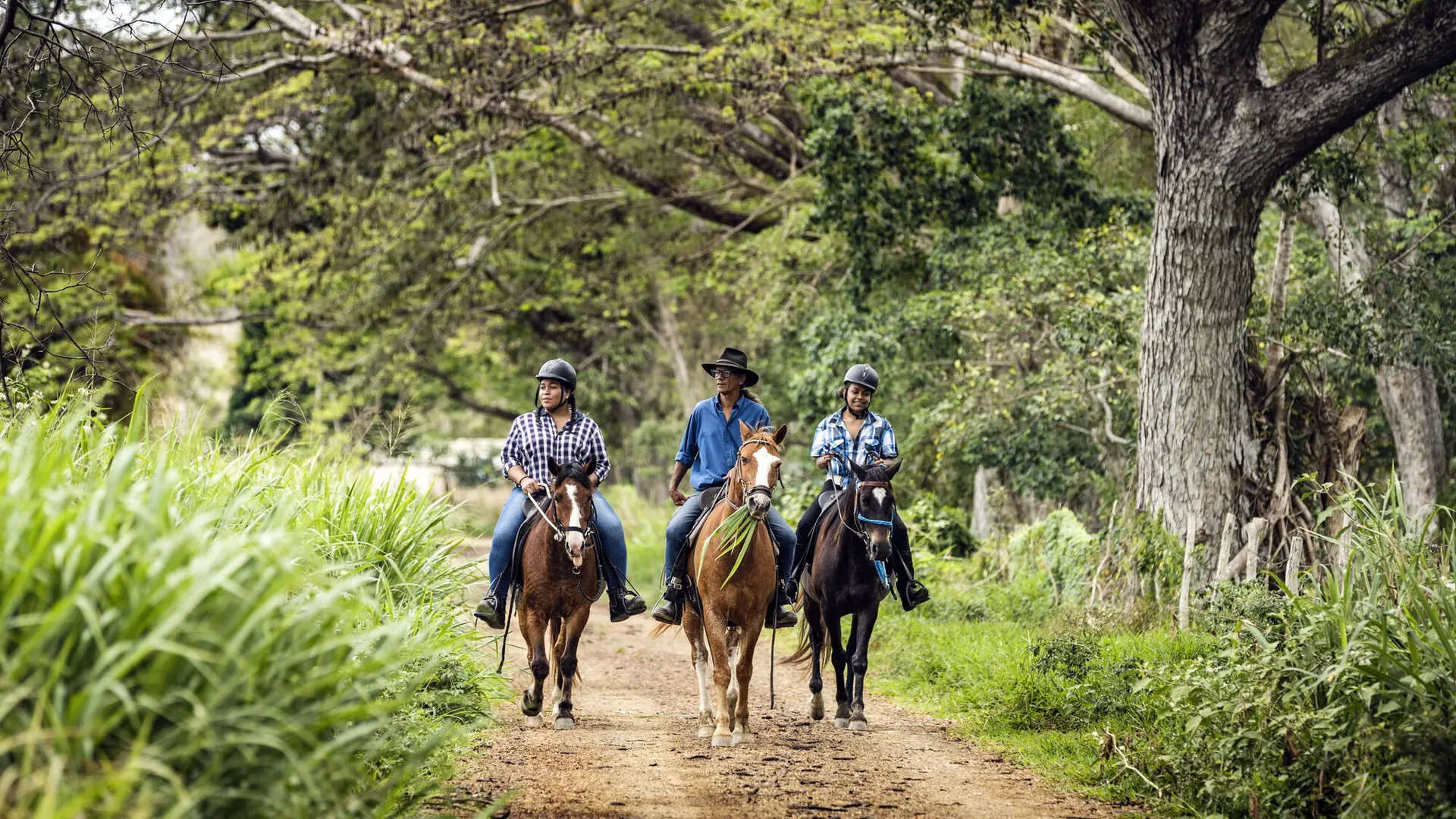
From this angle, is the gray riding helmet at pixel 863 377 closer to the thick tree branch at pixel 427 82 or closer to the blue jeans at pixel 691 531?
the blue jeans at pixel 691 531

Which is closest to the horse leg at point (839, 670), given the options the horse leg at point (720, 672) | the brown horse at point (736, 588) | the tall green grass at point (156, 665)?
the brown horse at point (736, 588)

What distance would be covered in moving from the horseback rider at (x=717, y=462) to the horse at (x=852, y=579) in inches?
11.8

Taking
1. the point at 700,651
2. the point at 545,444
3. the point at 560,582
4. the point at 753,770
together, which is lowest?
the point at 753,770

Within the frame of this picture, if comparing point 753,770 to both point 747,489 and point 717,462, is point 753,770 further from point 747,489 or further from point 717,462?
point 717,462

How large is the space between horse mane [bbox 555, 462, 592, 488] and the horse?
1885 millimetres

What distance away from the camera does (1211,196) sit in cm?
1080

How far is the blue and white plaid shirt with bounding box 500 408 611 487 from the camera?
30.3 feet

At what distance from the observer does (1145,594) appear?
35.4 ft

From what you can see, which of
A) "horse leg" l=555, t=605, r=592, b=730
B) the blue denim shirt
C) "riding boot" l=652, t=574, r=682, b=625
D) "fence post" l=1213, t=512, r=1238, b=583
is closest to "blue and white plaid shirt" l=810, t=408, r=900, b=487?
the blue denim shirt

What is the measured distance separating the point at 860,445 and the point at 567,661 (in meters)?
2.71

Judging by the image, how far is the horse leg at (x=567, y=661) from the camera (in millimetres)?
8836

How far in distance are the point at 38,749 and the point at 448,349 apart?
1145 inches

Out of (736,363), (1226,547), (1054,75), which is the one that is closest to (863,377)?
(736,363)

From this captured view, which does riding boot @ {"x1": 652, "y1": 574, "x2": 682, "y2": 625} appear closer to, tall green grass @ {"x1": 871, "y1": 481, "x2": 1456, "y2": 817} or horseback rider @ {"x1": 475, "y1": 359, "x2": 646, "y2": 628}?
horseback rider @ {"x1": 475, "y1": 359, "x2": 646, "y2": 628}
